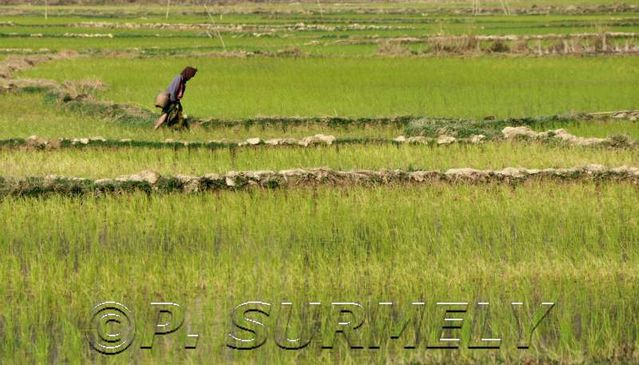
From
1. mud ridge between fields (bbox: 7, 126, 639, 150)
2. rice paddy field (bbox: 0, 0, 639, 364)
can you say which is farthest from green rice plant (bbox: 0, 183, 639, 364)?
mud ridge between fields (bbox: 7, 126, 639, 150)

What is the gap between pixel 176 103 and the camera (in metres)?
12.2

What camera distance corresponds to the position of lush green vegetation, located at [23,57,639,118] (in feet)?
46.8

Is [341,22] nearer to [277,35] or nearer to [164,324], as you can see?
[277,35]

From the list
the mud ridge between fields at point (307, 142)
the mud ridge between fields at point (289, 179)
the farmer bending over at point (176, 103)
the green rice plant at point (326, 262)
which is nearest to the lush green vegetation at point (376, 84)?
the farmer bending over at point (176, 103)

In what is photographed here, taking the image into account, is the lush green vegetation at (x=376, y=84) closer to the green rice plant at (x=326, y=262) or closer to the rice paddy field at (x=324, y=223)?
the rice paddy field at (x=324, y=223)

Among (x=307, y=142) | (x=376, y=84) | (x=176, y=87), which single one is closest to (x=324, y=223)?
(x=307, y=142)

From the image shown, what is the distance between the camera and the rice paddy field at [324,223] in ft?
17.5

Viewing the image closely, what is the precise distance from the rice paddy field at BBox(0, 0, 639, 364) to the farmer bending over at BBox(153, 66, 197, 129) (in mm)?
203

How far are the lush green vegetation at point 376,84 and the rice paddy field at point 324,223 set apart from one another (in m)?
0.10

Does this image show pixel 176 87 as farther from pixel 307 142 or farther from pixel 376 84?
pixel 376 84

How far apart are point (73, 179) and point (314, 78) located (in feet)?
30.5

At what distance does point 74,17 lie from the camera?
40844 mm

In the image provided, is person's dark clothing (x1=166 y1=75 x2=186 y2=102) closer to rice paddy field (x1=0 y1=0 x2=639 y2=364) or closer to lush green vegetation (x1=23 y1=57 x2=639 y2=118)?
rice paddy field (x1=0 y1=0 x2=639 y2=364)

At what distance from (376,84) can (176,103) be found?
208 inches
